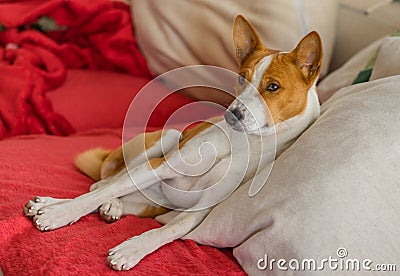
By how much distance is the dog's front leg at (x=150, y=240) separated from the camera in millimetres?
1047

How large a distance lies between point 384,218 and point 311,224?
0.39 feet

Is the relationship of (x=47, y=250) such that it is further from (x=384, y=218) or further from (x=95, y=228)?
(x=384, y=218)

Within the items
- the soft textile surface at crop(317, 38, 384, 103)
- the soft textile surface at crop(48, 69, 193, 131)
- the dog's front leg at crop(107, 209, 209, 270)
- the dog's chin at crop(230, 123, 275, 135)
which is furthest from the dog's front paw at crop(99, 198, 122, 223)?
the soft textile surface at crop(317, 38, 384, 103)

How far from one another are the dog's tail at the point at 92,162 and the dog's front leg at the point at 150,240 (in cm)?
32

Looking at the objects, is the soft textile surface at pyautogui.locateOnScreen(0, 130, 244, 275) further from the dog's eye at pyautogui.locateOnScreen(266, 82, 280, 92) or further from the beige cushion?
the beige cushion

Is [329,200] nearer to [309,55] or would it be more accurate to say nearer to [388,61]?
[309,55]

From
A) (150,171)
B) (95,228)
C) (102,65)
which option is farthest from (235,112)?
(102,65)

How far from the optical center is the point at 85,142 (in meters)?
1.64

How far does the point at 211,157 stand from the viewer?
47.4 inches

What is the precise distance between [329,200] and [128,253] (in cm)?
35

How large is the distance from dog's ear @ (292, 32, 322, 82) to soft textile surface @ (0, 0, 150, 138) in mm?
859

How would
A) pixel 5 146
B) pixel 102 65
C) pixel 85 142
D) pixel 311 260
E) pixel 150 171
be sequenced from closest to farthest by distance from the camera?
1. pixel 311 260
2. pixel 150 171
3. pixel 5 146
4. pixel 85 142
5. pixel 102 65

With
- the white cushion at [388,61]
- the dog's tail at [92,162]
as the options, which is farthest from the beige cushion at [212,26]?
the dog's tail at [92,162]

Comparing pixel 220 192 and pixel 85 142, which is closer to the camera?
pixel 220 192
